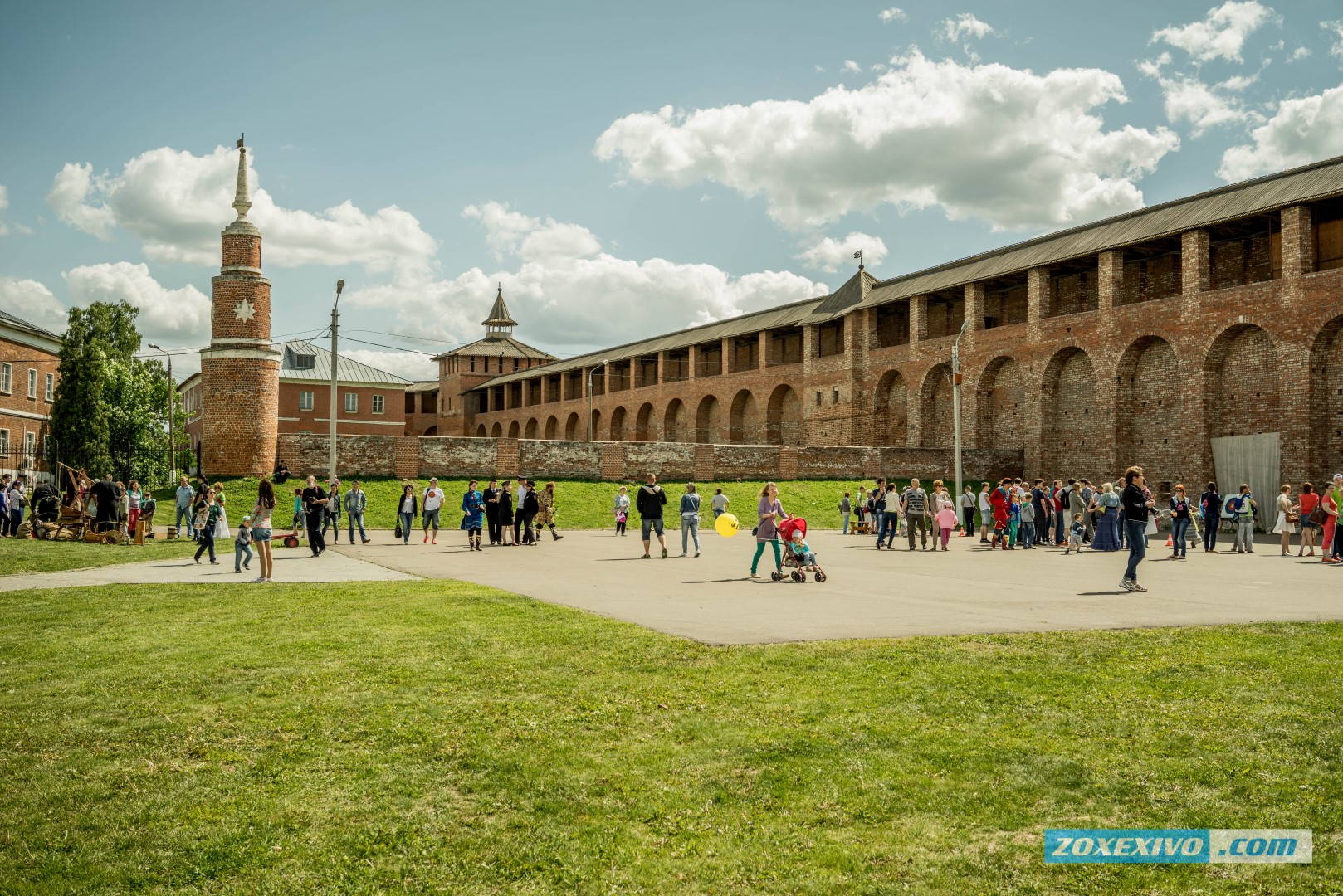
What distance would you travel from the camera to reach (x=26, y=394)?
41.9 m

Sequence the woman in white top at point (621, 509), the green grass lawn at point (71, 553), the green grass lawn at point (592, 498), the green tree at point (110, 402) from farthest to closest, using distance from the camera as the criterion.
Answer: the green tree at point (110, 402), the green grass lawn at point (592, 498), the woman in white top at point (621, 509), the green grass lawn at point (71, 553)

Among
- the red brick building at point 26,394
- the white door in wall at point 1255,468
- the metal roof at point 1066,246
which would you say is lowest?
the white door in wall at point 1255,468

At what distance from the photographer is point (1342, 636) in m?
8.76

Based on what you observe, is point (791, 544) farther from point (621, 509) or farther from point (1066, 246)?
point (1066, 246)

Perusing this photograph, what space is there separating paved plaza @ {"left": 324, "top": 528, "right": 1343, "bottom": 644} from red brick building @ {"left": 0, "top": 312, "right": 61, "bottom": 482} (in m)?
24.8

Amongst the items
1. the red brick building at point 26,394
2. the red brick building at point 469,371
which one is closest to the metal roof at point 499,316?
the red brick building at point 469,371

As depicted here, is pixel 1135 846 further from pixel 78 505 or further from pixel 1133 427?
pixel 1133 427

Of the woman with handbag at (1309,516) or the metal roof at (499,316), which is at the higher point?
the metal roof at (499,316)

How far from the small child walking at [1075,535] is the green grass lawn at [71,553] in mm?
18909

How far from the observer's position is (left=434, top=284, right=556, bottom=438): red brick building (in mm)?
86500

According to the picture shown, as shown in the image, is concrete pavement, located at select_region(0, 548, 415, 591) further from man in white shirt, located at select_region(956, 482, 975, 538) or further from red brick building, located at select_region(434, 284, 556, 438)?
red brick building, located at select_region(434, 284, 556, 438)

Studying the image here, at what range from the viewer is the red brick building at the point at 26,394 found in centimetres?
3950

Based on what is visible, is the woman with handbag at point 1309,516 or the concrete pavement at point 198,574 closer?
the concrete pavement at point 198,574

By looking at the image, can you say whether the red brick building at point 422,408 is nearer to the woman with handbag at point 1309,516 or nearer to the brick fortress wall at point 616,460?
the brick fortress wall at point 616,460
